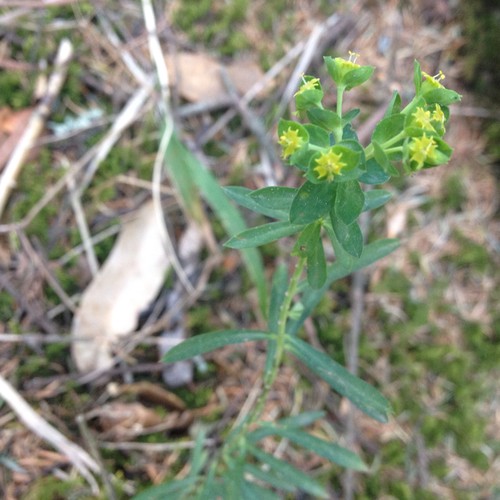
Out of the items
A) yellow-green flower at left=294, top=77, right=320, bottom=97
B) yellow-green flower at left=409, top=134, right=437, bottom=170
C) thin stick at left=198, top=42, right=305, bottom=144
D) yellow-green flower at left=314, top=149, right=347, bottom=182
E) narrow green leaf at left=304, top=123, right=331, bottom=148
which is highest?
yellow-green flower at left=294, top=77, right=320, bottom=97

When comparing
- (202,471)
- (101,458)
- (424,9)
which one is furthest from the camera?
(424,9)

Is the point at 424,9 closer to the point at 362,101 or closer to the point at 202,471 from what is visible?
the point at 362,101

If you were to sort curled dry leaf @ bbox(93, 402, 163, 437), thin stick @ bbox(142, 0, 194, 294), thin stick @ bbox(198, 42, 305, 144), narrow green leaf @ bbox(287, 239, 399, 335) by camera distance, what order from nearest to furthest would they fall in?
narrow green leaf @ bbox(287, 239, 399, 335) < curled dry leaf @ bbox(93, 402, 163, 437) < thin stick @ bbox(142, 0, 194, 294) < thin stick @ bbox(198, 42, 305, 144)

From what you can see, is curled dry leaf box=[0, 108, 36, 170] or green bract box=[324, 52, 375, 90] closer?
green bract box=[324, 52, 375, 90]

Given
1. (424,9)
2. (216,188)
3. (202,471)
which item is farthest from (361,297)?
(424,9)

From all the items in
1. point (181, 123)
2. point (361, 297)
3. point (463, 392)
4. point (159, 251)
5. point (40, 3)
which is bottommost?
point (463, 392)

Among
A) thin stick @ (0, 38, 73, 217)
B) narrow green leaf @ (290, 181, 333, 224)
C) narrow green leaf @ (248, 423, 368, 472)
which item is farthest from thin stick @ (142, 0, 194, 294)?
narrow green leaf @ (290, 181, 333, 224)

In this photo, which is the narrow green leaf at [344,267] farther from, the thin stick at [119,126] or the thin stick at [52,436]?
the thin stick at [119,126]

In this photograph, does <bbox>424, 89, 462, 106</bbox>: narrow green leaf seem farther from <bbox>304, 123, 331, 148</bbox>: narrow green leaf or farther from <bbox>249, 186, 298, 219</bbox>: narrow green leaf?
<bbox>249, 186, 298, 219</bbox>: narrow green leaf
